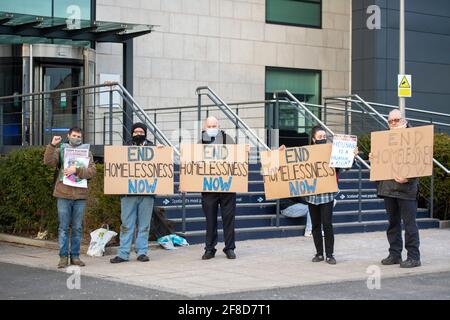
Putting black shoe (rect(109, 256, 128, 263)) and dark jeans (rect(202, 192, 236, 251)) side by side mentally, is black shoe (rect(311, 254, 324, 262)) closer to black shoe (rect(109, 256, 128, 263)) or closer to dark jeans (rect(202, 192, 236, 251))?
dark jeans (rect(202, 192, 236, 251))

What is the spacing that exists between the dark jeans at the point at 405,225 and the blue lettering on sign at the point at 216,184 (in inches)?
87.2

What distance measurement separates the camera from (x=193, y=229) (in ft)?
46.2

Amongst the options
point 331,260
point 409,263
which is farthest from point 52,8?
point 409,263

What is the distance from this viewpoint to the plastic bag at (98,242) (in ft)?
41.4

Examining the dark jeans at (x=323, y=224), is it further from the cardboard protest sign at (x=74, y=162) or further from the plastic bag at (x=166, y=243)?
A: the cardboard protest sign at (x=74, y=162)

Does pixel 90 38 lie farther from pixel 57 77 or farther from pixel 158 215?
pixel 158 215

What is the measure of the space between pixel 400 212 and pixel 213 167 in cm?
270

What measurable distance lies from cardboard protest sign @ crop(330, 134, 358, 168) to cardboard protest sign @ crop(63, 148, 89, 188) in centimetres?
330

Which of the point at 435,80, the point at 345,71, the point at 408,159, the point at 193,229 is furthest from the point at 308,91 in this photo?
the point at 408,159

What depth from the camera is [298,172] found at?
12.4m

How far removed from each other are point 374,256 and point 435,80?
46.0 ft

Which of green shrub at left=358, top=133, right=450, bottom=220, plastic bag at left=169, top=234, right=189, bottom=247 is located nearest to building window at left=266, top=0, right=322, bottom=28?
green shrub at left=358, top=133, right=450, bottom=220

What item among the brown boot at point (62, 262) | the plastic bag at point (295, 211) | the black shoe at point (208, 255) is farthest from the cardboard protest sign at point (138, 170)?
the plastic bag at point (295, 211)

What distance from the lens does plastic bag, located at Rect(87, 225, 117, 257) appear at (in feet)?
41.4
